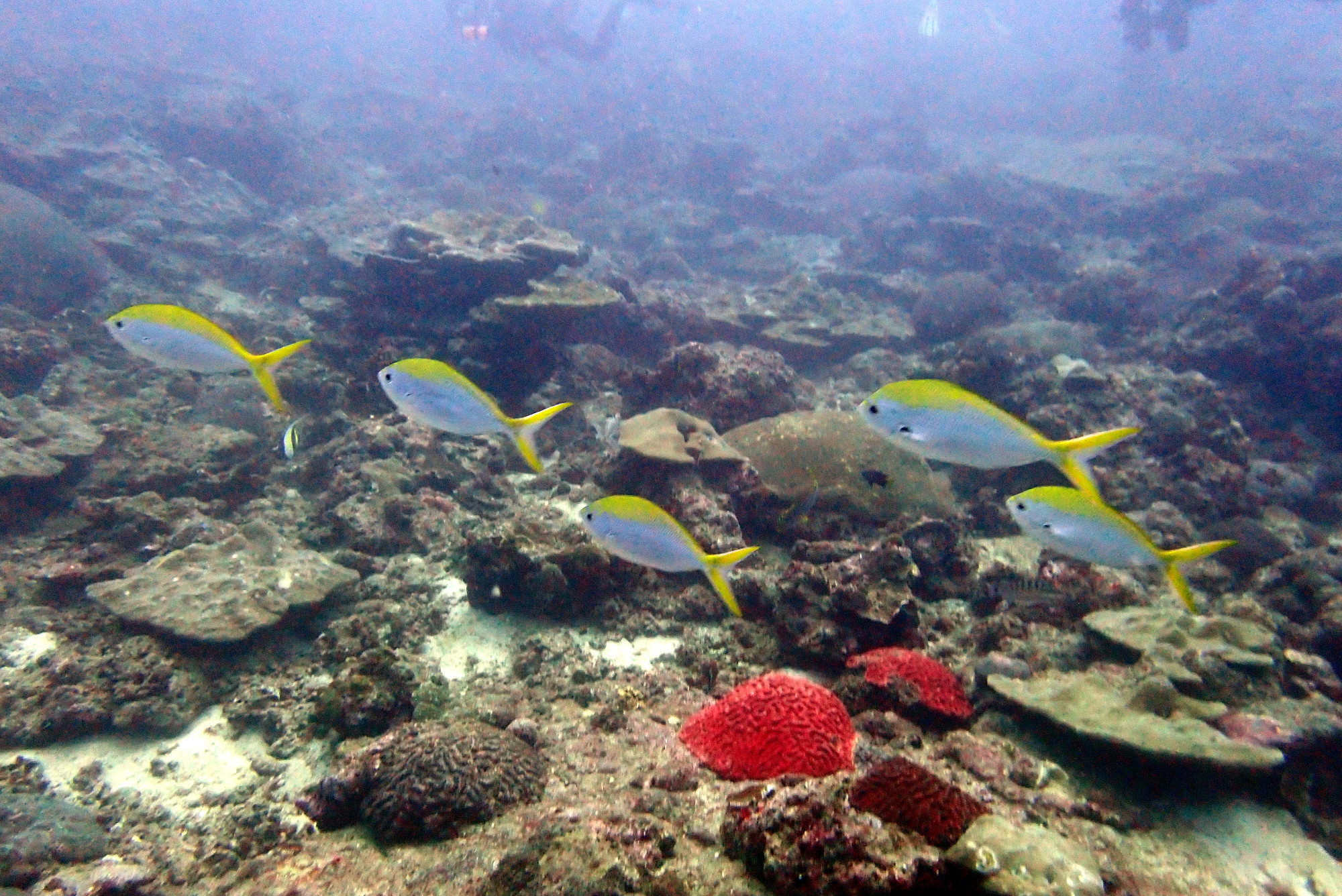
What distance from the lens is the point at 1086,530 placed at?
307 centimetres

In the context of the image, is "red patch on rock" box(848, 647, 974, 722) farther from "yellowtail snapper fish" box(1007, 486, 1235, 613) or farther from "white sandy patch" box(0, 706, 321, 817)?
"white sandy patch" box(0, 706, 321, 817)

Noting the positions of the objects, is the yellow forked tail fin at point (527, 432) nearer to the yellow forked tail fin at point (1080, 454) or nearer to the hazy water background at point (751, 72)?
the yellow forked tail fin at point (1080, 454)

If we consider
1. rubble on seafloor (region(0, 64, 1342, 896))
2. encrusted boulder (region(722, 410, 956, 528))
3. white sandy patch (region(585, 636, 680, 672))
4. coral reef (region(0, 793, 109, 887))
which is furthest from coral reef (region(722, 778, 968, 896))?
encrusted boulder (region(722, 410, 956, 528))

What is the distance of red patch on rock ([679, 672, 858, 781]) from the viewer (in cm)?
330

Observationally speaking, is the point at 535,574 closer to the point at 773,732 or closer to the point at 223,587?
the point at 223,587

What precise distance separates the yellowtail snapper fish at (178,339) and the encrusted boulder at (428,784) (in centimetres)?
211

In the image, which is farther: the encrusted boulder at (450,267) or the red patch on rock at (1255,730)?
the encrusted boulder at (450,267)

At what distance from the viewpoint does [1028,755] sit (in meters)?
3.54

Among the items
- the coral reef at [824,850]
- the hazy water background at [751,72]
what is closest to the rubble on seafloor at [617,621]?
the coral reef at [824,850]

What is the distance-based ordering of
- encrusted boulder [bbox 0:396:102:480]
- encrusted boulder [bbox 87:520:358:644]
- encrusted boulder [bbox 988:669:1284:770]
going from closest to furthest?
1. encrusted boulder [bbox 988:669:1284:770]
2. encrusted boulder [bbox 87:520:358:644]
3. encrusted boulder [bbox 0:396:102:480]

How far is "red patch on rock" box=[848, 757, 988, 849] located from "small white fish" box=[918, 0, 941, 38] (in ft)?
248

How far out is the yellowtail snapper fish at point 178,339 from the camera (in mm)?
3404

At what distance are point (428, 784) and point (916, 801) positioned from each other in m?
2.41

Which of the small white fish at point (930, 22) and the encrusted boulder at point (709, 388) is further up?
the small white fish at point (930, 22)
